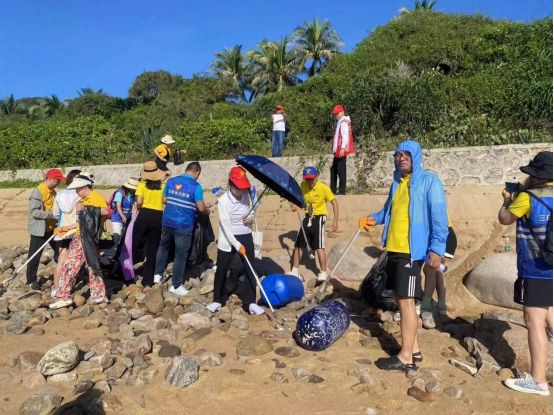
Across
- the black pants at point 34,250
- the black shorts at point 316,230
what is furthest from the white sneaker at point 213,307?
the black pants at point 34,250

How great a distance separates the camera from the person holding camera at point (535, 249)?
3.21 metres

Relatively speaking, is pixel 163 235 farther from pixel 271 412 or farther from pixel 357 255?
pixel 271 412

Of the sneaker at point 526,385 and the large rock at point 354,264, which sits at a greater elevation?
the large rock at point 354,264

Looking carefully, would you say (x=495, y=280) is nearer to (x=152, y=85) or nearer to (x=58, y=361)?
(x=58, y=361)

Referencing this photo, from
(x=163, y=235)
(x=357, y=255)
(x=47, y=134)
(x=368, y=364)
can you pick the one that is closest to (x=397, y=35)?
(x=47, y=134)

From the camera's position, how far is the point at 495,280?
5.63 metres

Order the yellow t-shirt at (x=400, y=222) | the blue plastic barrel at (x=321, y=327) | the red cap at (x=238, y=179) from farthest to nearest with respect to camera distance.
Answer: the red cap at (x=238, y=179), the blue plastic barrel at (x=321, y=327), the yellow t-shirt at (x=400, y=222)

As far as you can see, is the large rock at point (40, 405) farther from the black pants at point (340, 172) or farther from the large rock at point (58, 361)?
the black pants at point (340, 172)

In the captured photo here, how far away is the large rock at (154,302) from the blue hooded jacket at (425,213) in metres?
3.07

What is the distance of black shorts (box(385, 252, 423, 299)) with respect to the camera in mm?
3576

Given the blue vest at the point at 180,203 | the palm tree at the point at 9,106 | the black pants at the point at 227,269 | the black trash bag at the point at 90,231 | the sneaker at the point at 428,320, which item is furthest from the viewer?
the palm tree at the point at 9,106

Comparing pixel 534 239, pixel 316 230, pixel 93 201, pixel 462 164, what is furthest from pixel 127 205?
pixel 462 164

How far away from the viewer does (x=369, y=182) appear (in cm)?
1110

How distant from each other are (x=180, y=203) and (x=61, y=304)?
1.77 metres
